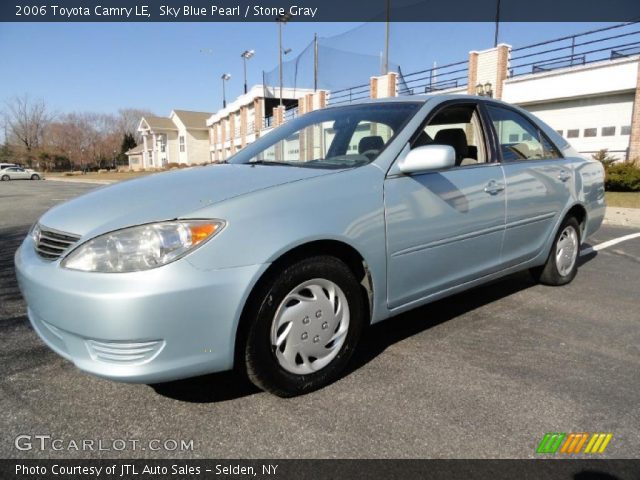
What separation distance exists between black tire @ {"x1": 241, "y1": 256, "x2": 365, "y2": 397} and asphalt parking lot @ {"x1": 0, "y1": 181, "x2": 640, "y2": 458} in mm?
94

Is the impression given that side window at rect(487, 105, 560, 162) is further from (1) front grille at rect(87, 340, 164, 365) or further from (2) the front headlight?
(1) front grille at rect(87, 340, 164, 365)

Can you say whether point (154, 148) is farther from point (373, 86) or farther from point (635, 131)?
point (635, 131)

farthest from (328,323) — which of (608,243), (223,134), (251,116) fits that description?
(223,134)

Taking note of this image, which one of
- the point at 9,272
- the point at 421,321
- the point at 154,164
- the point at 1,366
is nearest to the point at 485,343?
the point at 421,321

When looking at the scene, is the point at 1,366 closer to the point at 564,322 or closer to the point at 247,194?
the point at 247,194

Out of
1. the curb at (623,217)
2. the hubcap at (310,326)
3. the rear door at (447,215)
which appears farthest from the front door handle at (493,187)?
the curb at (623,217)

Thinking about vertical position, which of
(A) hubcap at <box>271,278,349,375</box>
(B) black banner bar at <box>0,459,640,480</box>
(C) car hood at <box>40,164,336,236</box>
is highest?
(C) car hood at <box>40,164,336,236</box>

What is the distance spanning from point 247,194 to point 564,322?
8.40ft

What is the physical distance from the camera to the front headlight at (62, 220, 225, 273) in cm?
188

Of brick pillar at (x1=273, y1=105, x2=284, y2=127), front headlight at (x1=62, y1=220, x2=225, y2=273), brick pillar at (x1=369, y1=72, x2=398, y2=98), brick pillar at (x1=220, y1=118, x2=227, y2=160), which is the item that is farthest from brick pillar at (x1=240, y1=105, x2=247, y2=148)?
front headlight at (x1=62, y1=220, x2=225, y2=273)

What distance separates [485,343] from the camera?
2.94 meters

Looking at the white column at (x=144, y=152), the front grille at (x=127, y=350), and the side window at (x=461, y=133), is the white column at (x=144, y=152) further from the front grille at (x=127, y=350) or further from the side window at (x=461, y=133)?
the front grille at (x=127, y=350)

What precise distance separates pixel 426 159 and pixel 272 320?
1226mm

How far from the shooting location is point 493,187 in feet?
10.3
